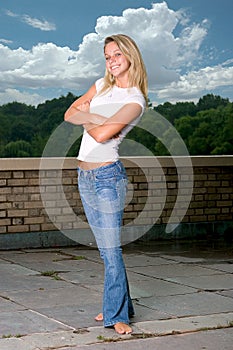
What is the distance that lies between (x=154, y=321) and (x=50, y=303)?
90 centimetres

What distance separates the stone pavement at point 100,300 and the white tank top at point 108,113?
104 cm

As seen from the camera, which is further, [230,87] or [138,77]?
[230,87]

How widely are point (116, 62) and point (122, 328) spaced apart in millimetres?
1557

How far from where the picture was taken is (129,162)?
8.55m

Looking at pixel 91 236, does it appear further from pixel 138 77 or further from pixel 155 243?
pixel 138 77

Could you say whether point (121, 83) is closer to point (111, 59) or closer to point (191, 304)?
point (111, 59)

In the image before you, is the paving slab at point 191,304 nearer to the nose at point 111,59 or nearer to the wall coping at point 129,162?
the nose at point 111,59

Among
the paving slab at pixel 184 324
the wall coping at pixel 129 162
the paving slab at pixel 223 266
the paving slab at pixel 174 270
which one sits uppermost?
the wall coping at pixel 129 162

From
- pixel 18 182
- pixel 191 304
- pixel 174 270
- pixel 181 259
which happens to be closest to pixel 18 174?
pixel 18 182

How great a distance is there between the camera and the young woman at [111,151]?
3900 mm

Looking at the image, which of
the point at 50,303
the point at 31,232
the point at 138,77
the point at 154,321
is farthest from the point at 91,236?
the point at 138,77

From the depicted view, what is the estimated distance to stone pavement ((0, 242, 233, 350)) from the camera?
3881mm

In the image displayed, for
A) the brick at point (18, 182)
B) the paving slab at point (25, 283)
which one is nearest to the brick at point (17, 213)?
the brick at point (18, 182)

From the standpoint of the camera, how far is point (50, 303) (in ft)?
15.9
